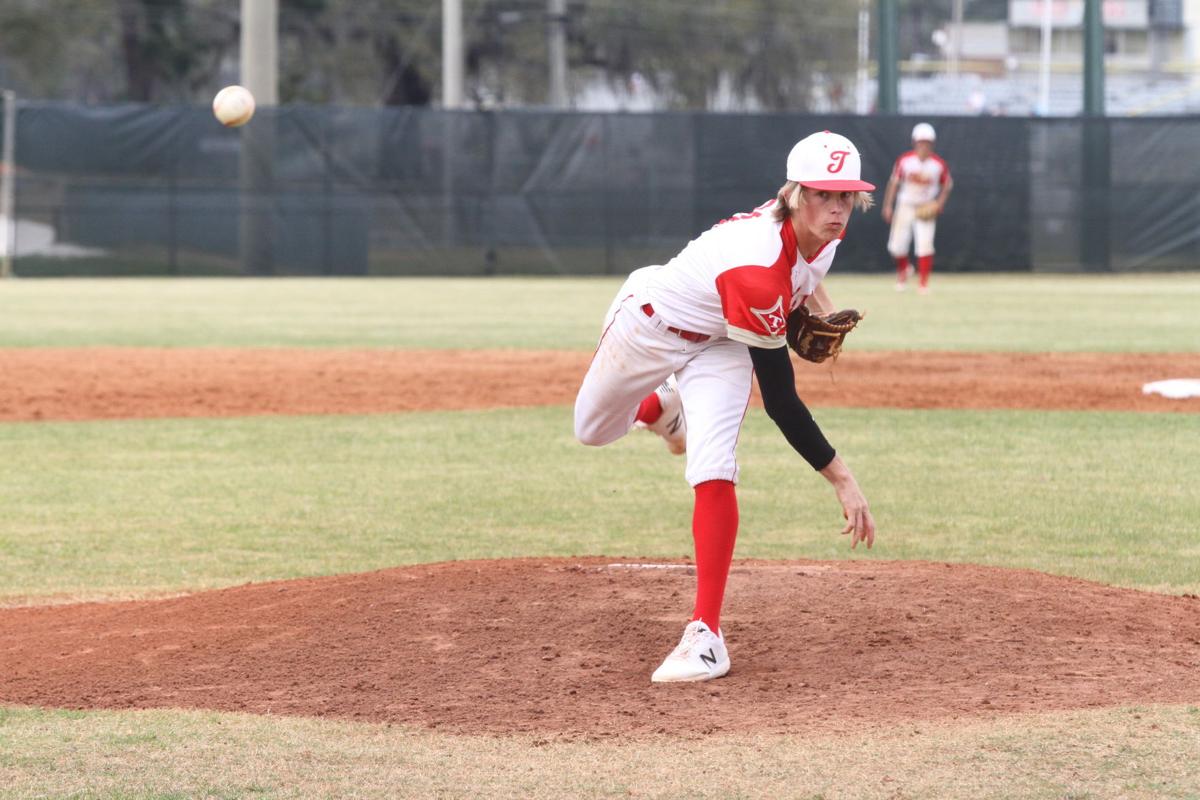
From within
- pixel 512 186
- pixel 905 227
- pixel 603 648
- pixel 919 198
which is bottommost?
pixel 603 648

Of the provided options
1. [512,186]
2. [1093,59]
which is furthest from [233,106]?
[1093,59]

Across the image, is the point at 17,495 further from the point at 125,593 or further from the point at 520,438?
the point at 520,438

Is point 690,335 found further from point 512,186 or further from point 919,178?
point 512,186

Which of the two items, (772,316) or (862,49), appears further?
(862,49)

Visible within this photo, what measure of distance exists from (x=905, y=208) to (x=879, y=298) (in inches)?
76.8

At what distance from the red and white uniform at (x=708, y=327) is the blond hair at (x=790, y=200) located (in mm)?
30

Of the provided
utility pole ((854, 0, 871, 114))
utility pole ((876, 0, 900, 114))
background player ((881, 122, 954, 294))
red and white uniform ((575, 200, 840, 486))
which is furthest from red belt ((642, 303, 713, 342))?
utility pole ((854, 0, 871, 114))

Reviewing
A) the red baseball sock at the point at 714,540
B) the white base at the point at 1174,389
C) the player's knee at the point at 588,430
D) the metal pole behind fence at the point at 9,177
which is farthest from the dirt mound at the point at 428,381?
the metal pole behind fence at the point at 9,177

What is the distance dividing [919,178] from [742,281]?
1810 centimetres

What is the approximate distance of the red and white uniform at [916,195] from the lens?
21734mm

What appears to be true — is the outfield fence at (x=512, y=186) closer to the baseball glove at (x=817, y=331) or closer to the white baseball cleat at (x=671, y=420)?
the white baseball cleat at (x=671, y=420)

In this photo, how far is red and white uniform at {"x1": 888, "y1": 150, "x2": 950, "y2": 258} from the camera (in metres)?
21.7

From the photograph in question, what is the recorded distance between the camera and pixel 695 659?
14.4 feet

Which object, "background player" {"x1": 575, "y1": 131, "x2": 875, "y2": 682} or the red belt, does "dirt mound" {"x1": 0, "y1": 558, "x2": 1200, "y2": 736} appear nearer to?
"background player" {"x1": 575, "y1": 131, "x2": 875, "y2": 682}
